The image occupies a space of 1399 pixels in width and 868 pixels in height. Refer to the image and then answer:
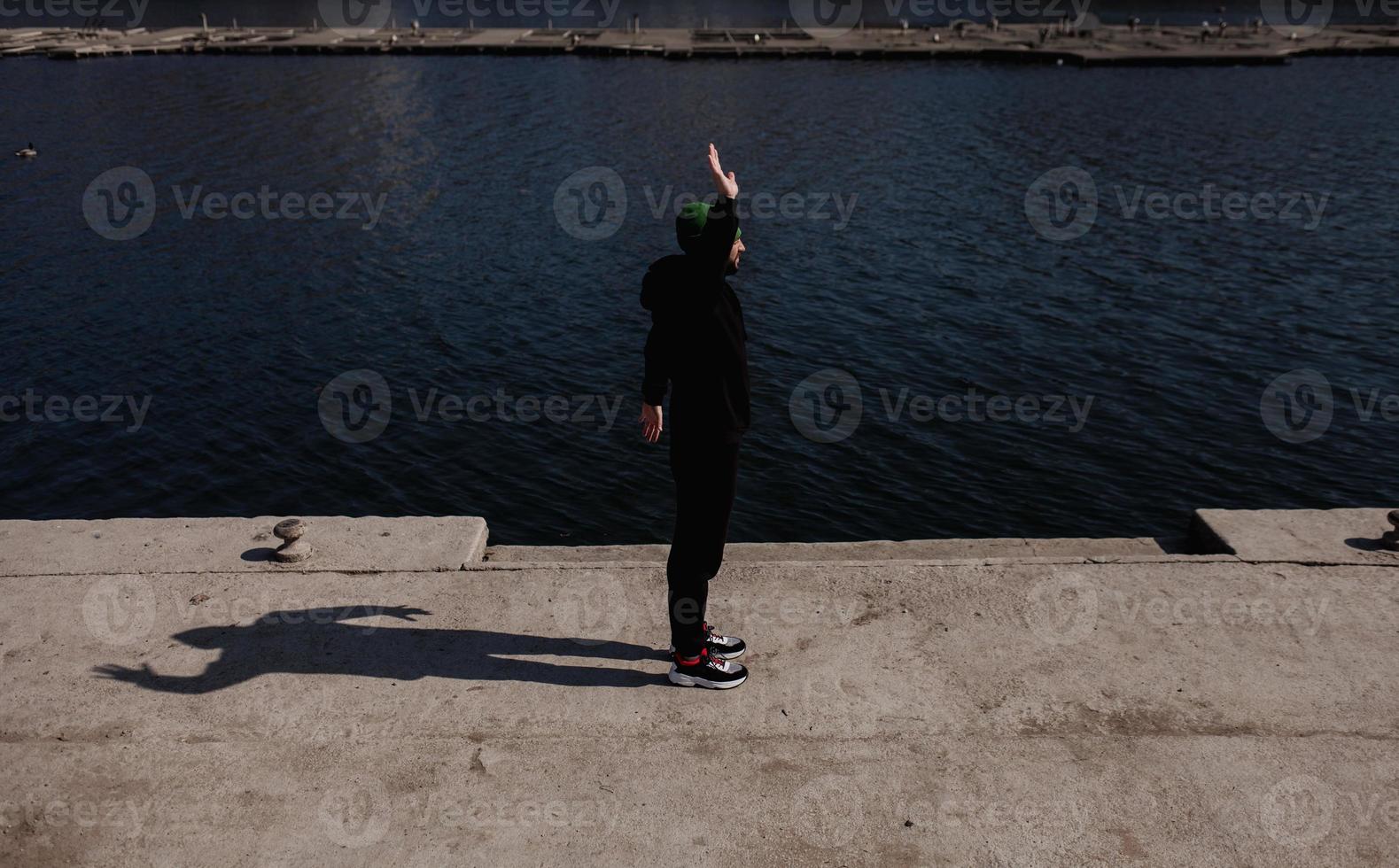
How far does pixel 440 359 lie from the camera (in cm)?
1895

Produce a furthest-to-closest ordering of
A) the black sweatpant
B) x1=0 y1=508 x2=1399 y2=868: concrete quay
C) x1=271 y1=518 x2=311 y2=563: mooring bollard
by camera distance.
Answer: x1=271 y1=518 x2=311 y2=563: mooring bollard, the black sweatpant, x1=0 y1=508 x2=1399 y2=868: concrete quay


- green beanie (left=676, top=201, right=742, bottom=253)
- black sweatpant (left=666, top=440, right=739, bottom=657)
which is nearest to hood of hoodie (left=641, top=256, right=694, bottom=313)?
green beanie (left=676, top=201, right=742, bottom=253)

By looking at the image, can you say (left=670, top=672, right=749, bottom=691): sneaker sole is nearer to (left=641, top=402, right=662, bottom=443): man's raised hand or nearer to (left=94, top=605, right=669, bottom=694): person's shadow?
(left=94, top=605, right=669, bottom=694): person's shadow

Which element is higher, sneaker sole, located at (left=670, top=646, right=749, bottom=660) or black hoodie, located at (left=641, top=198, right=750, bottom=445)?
black hoodie, located at (left=641, top=198, right=750, bottom=445)

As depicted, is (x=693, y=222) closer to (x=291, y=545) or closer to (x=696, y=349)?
(x=696, y=349)

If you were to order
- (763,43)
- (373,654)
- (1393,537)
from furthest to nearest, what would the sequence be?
(763,43)
(1393,537)
(373,654)

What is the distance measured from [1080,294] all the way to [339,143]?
24059mm

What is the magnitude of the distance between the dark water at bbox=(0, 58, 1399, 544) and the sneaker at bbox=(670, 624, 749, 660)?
22.4 feet

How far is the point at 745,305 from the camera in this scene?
21.3 m

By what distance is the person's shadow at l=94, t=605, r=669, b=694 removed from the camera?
262 inches

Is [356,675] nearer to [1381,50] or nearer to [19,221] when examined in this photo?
[19,221]

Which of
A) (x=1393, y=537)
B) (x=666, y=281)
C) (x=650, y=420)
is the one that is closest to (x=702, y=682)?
(x=650, y=420)

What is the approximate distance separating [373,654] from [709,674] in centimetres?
210

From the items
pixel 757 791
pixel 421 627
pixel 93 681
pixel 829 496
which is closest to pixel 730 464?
pixel 757 791
